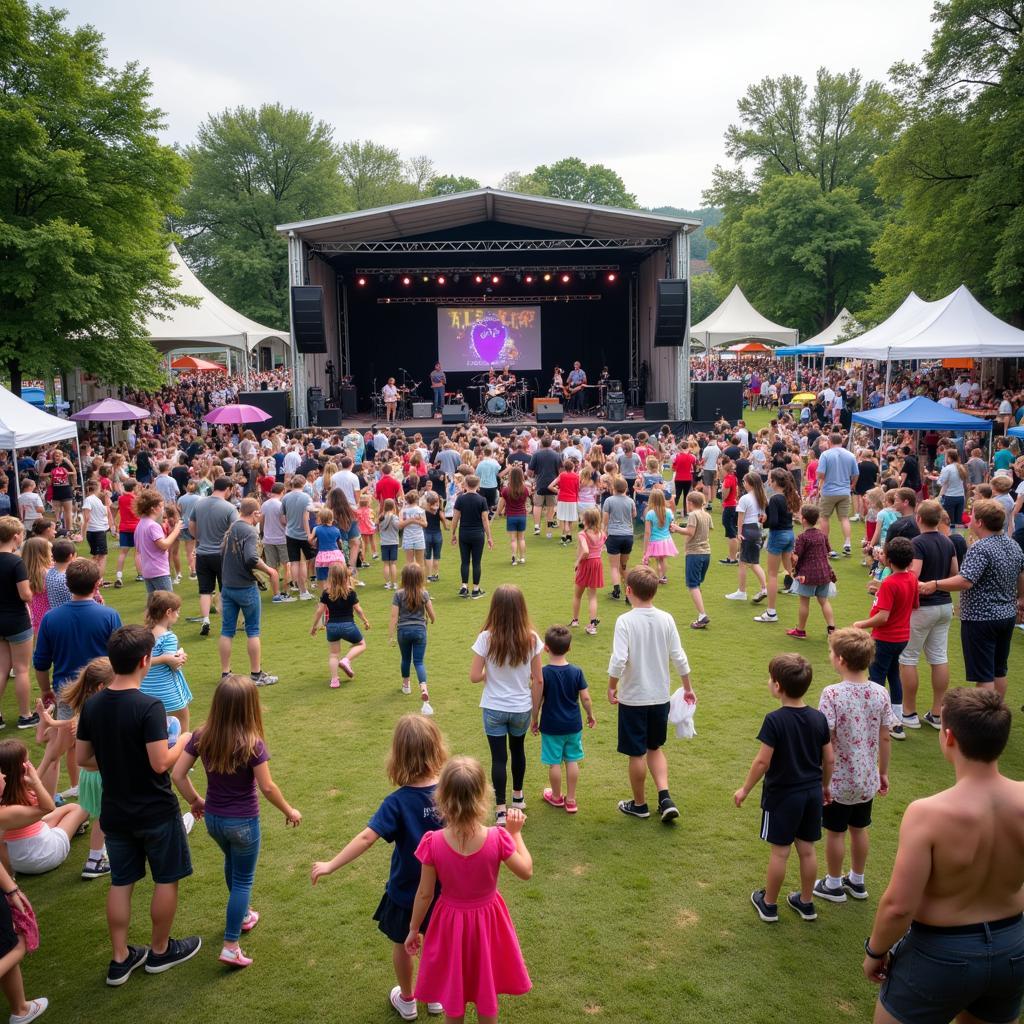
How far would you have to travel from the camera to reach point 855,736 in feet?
12.5

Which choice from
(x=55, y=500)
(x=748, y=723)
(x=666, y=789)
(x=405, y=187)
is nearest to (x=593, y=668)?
(x=748, y=723)

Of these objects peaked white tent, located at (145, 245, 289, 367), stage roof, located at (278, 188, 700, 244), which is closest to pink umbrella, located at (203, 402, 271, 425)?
stage roof, located at (278, 188, 700, 244)

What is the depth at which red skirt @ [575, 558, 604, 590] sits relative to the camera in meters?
8.17

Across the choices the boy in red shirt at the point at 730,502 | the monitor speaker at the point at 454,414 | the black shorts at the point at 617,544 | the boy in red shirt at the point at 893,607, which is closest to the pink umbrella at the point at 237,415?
the monitor speaker at the point at 454,414

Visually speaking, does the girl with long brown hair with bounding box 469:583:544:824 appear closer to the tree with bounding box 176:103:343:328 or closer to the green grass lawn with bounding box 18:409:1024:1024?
the green grass lawn with bounding box 18:409:1024:1024

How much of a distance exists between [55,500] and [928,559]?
12.5m

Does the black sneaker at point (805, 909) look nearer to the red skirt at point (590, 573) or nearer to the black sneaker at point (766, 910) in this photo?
the black sneaker at point (766, 910)

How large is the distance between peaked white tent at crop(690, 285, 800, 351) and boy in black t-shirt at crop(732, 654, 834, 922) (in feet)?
89.9

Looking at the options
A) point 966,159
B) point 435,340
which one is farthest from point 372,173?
point 966,159

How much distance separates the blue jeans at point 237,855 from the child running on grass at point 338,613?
3.24 metres

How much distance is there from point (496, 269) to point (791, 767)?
2201 centimetres

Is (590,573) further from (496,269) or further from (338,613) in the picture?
(496,269)

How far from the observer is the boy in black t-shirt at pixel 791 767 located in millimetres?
3734

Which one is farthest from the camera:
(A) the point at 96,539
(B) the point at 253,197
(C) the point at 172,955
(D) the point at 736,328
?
(B) the point at 253,197
